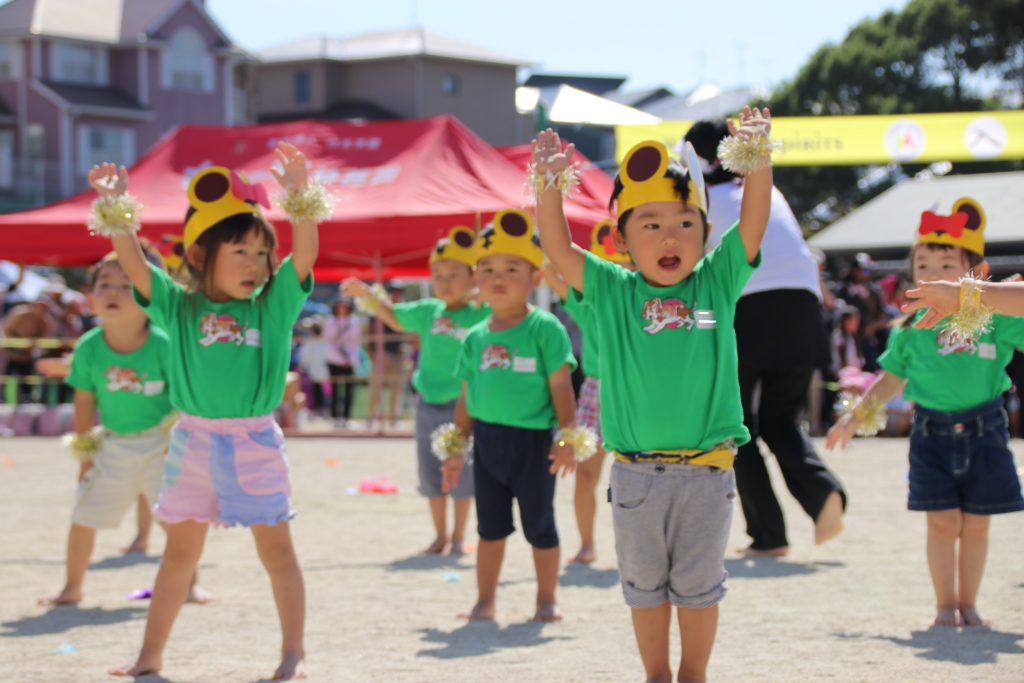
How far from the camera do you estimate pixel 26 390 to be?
1805 centimetres

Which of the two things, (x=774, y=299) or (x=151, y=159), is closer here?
(x=774, y=299)

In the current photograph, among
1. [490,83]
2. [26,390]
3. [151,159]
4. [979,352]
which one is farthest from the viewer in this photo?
[490,83]

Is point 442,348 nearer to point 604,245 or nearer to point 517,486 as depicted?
point 604,245

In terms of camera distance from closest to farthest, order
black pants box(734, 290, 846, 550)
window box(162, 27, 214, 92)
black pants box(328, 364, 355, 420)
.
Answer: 1. black pants box(734, 290, 846, 550)
2. black pants box(328, 364, 355, 420)
3. window box(162, 27, 214, 92)

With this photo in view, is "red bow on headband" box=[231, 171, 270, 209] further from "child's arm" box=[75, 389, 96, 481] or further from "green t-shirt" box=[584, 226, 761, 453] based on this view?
"child's arm" box=[75, 389, 96, 481]

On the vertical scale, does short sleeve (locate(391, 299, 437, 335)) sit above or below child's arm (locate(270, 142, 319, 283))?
below

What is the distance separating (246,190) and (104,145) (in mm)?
40781

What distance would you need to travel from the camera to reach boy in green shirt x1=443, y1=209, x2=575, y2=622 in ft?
19.0

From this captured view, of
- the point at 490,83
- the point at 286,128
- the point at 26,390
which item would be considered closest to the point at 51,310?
the point at 26,390

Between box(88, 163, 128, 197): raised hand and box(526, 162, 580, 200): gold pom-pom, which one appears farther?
box(88, 163, 128, 197): raised hand

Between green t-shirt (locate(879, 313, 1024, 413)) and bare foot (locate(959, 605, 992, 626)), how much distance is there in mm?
768

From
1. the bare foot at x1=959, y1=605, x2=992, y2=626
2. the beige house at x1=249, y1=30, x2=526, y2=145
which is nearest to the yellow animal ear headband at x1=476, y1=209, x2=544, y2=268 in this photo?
the bare foot at x1=959, y1=605, x2=992, y2=626

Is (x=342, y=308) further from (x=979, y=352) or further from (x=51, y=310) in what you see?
(x=979, y=352)

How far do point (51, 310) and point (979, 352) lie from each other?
15.4 meters
